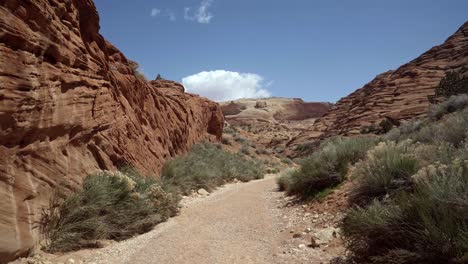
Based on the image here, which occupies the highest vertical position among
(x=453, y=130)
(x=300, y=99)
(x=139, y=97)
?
(x=300, y=99)

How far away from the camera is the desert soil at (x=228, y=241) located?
566 centimetres

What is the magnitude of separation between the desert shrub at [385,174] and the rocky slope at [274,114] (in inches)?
2492

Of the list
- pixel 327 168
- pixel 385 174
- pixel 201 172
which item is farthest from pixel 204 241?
pixel 201 172

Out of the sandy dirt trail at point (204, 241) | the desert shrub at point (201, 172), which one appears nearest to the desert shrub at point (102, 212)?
→ the sandy dirt trail at point (204, 241)

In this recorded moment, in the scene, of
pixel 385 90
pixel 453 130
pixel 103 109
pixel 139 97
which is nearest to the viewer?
pixel 453 130

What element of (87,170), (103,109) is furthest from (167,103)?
(87,170)

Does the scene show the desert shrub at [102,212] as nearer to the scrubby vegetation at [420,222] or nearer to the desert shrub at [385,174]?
the scrubby vegetation at [420,222]

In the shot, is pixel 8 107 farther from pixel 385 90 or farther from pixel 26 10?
pixel 385 90

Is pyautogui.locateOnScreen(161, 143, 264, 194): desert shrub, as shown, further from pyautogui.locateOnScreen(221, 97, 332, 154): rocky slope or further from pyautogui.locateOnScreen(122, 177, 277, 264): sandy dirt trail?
pyautogui.locateOnScreen(221, 97, 332, 154): rocky slope

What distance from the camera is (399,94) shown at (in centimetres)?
4531

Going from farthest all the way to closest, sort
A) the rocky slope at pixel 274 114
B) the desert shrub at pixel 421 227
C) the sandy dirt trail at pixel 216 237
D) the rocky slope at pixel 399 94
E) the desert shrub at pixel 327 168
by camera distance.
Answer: the rocky slope at pixel 274 114
the rocky slope at pixel 399 94
the desert shrub at pixel 327 168
the sandy dirt trail at pixel 216 237
the desert shrub at pixel 421 227

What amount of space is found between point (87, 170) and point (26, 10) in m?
3.25

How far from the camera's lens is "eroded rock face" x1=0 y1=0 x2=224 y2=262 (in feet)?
18.5

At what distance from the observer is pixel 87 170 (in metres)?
7.96
